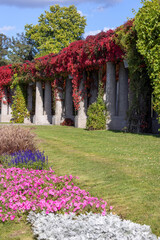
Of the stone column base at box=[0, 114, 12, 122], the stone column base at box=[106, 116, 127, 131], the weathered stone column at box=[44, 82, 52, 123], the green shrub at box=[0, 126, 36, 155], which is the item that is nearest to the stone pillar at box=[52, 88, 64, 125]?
the weathered stone column at box=[44, 82, 52, 123]

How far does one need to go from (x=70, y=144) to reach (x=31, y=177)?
508 centimetres

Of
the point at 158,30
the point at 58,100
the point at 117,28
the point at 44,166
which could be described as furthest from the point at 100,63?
the point at 44,166

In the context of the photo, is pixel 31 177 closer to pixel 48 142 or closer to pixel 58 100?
pixel 48 142

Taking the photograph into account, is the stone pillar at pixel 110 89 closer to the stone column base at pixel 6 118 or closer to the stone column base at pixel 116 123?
the stone column base at pixel 116 123

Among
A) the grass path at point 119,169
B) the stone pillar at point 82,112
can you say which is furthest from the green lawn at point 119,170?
the stone pillar at point 82,112

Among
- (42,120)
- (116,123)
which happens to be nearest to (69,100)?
(42,120)

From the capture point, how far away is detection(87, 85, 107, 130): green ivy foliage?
16.8 m

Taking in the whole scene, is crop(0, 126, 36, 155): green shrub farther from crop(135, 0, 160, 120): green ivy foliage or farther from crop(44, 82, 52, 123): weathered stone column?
crop(44, 82, 52, 123): weathered stone column

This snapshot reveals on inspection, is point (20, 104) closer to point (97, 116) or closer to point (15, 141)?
point (97, 116)

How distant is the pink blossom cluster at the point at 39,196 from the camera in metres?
4.52

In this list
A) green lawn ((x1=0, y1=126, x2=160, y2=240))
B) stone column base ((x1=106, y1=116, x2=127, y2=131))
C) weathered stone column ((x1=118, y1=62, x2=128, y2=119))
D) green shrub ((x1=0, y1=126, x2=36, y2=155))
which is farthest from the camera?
weathered stone column ((x1=118, y1=62, x2=128, y2=119))

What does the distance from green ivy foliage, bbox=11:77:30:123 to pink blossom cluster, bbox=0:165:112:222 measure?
22.0 metres

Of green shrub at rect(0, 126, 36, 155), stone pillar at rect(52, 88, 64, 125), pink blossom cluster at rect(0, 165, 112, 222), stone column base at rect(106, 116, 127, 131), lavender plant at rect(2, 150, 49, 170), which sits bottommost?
pink blossom cluster at rect(0, 165, 112, 222)

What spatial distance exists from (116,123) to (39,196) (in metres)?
12.2
